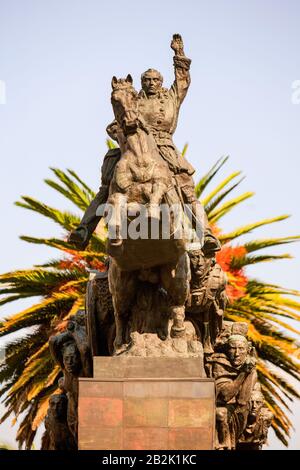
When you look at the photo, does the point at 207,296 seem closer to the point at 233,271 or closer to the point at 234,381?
the point at 234,381

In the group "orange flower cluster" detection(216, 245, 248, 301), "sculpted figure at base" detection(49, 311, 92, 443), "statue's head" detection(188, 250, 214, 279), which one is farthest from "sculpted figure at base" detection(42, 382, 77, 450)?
"orange flower cluster" detection(216, 245, 248, 301)

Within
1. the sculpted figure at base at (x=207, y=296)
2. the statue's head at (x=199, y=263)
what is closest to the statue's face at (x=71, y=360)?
the sculpted figure at base at (x=207, y=296)

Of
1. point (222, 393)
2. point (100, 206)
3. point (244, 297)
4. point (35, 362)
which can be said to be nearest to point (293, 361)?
point (244, 297)

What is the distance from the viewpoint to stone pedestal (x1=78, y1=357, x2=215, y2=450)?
1778 cm

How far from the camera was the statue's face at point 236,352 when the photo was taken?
20328 mm

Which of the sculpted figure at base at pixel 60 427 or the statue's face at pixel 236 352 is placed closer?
the statue's face at pixel 236 352

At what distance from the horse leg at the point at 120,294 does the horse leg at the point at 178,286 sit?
411 mm

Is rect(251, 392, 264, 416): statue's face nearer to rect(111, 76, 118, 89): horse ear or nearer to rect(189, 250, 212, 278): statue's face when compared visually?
rect(189, 250, 212, 278): statue's face

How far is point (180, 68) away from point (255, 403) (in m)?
4.76

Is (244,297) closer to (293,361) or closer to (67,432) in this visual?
(293,361)

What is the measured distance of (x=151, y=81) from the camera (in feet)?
64.6

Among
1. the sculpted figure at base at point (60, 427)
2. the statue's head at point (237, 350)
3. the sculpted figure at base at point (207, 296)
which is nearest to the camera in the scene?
the sculpted figure at base at point (207, 296)

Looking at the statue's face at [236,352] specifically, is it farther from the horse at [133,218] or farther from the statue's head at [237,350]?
the horse at [133,218]
